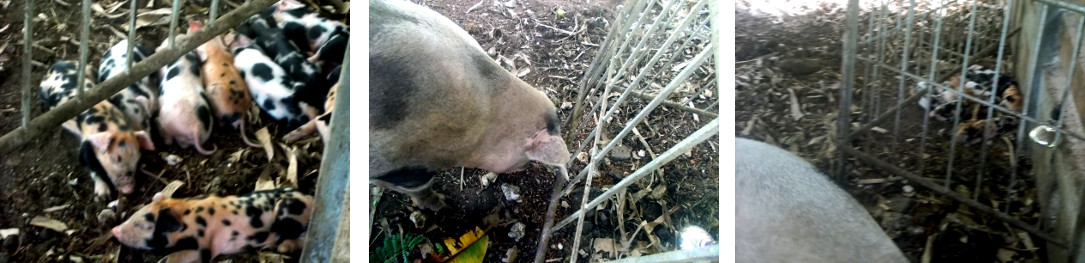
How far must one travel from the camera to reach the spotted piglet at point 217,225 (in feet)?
4.17

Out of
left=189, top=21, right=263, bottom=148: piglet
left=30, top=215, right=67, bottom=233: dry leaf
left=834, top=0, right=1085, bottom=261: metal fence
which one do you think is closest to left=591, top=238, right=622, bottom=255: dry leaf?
left=834, top=0, right=1085, bottom=261: metal fence

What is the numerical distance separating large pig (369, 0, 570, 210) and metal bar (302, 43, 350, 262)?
0.05 meters

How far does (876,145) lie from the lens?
4.58ft

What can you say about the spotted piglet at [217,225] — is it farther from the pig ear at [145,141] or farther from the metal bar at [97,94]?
the metal bar at [97,94]

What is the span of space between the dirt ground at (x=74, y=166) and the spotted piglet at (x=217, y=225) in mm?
19

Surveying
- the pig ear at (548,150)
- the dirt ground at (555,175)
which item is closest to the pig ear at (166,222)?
the dirt ground at (555,175)

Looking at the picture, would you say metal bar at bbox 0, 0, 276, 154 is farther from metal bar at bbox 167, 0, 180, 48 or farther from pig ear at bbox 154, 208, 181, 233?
pig ear at bbox 154, 208, 181, 233

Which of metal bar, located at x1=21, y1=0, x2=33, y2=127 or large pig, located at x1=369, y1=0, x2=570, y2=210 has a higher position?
metal bar, located at x1=21, y1=0, x2=33, y2=127

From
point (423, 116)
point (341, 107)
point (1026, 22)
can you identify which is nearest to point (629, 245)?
point (423, 116)

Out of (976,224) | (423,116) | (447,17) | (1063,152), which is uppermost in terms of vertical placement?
(447,17)

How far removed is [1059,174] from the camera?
4.33ft

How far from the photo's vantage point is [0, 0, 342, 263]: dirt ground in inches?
49.8

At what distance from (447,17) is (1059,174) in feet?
3.95

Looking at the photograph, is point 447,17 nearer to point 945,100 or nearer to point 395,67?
point 395,67
